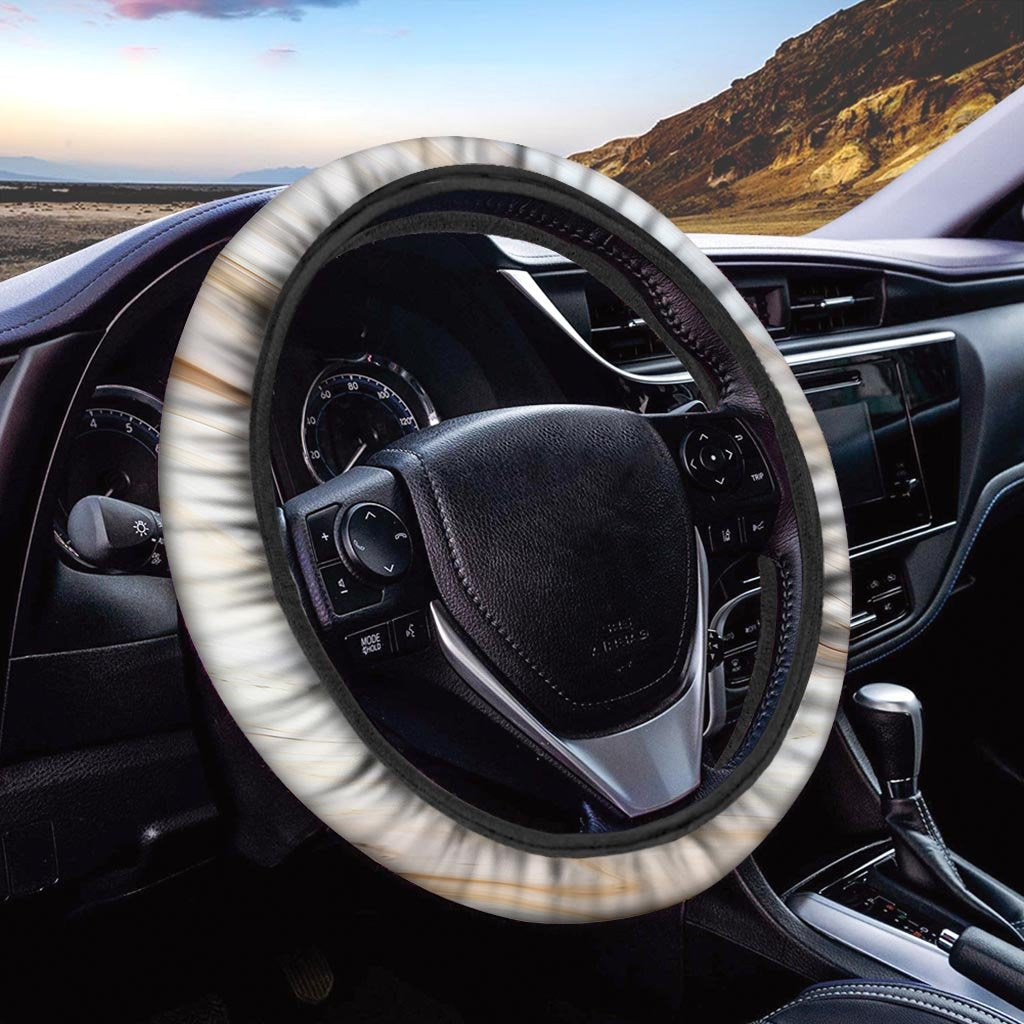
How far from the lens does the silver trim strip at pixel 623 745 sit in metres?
0.84

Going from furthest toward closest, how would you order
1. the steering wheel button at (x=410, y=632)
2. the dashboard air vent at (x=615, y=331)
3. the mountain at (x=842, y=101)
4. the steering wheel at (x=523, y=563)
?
the mountain at (x=842, y=101), the dashboard air vent at (x=615, y=331), the steering wheel button at (x=410, y=632), the steering wheel at (x=523, y=563)

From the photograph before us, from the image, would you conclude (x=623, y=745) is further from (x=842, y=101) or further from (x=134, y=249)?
(x=842, y=101)

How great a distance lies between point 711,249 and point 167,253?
39.3 inches

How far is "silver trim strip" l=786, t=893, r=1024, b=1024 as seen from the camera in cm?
123

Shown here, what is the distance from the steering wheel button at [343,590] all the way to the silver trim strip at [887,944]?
0.81 meters

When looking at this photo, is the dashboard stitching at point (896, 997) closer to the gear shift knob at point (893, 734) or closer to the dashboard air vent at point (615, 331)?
the gear shift knob at point (893, 734)

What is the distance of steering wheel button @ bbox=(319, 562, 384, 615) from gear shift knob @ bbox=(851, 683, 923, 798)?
0.95 meters

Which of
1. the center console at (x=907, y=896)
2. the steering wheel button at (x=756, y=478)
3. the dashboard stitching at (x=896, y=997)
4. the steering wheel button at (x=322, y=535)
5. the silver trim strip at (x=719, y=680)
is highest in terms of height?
the steering wheel button at (x=322, y=535)

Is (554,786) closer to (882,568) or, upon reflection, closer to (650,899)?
(650,899)

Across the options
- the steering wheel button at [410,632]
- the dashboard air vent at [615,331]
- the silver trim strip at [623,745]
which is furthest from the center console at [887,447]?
the steering wheel button at [410,632]

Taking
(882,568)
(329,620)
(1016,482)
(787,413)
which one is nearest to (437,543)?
(329,620)

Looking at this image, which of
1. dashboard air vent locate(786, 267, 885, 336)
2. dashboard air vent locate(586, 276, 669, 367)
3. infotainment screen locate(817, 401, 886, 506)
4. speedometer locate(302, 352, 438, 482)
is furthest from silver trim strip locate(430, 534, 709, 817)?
dashboard air vent locate(786, 267, 885, 336)

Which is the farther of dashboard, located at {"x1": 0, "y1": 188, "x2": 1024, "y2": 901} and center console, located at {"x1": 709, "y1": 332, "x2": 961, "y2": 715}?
center console, located at {"x1": 709, "y1": 332, "x2": 961, "y2": 715}

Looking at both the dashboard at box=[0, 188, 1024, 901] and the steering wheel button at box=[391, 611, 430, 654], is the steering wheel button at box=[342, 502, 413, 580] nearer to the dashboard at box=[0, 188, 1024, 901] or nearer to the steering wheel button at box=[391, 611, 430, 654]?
the steering wheel button at box=[391, 611, 430, 654]
